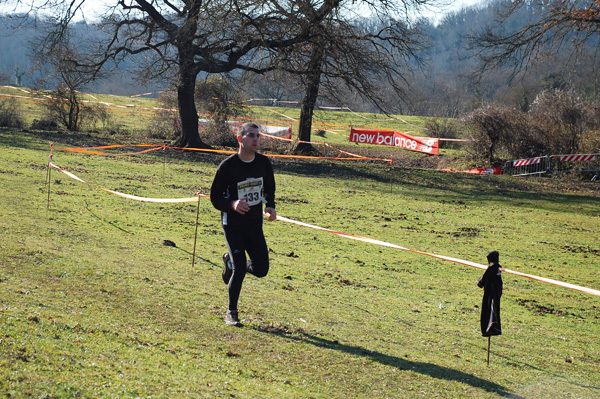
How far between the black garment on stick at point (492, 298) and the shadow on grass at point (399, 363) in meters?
0.57

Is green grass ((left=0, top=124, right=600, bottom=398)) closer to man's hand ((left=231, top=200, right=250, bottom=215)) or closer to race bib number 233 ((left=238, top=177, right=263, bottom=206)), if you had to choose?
man's hand ((left=231, top=200, right=250, bottom=215))

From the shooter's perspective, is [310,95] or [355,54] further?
[310,95]

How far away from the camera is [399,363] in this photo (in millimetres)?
6098

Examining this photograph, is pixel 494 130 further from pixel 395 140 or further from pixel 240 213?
pixel 240 213

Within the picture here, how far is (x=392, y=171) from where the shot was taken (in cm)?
2844

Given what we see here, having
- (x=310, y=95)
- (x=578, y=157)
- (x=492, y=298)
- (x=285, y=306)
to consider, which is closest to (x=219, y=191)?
(x=285, y=306)

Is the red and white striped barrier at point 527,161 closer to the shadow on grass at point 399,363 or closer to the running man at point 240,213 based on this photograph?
the running man at point 240,213

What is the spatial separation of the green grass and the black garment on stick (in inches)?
16.8

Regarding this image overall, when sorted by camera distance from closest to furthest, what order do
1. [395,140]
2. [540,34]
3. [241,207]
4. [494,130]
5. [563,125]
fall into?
[241,207] < [540,34] < [563,125] < [494,130] < [395,140]

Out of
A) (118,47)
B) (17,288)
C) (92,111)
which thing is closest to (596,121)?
(118,47)

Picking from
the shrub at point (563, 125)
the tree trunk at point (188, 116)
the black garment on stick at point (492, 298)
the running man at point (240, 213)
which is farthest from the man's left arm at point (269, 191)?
the shrub at point (563, 125)

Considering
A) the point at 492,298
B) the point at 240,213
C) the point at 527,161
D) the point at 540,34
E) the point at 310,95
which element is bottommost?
the point at 492,298

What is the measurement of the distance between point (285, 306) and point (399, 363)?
2.14 metres

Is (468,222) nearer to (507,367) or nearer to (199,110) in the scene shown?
(507,367)
